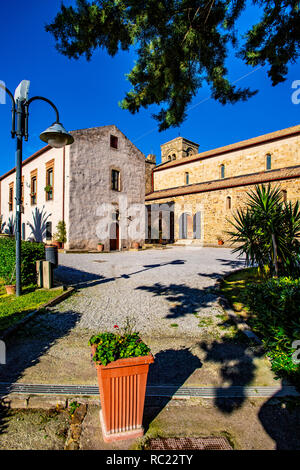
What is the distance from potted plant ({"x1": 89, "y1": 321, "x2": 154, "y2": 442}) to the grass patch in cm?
312

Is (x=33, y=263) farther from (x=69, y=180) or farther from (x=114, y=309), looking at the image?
(x=69, y=180)

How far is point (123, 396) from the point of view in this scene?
222 cm

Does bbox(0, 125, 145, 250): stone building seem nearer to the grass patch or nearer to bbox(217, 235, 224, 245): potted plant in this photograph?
bbox(217, 235, 224, 245): potted plant

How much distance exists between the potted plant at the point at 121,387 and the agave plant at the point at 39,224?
1828cm

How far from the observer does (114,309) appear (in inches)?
225

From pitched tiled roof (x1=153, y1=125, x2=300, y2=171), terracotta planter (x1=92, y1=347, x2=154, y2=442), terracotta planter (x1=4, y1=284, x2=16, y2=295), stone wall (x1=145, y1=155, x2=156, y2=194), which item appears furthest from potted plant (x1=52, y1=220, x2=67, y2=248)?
pitched tiled roof (x1=153, y1=125, x2=300, y2=171)

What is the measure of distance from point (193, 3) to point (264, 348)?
7443 mm

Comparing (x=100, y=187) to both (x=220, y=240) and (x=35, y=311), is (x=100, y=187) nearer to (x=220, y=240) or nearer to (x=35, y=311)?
(x=220, y=240)

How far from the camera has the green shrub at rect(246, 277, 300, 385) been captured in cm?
321

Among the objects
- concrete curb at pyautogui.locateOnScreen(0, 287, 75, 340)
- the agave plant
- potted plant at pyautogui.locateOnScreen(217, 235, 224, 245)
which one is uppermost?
the agave plant

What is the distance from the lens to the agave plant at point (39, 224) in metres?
19.2

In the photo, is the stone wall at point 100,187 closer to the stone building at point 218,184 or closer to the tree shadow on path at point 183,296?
the stone building at point 218,184

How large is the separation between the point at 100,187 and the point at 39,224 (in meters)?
6.09

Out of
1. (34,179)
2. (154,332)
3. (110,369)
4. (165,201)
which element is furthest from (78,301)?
(165,201)
